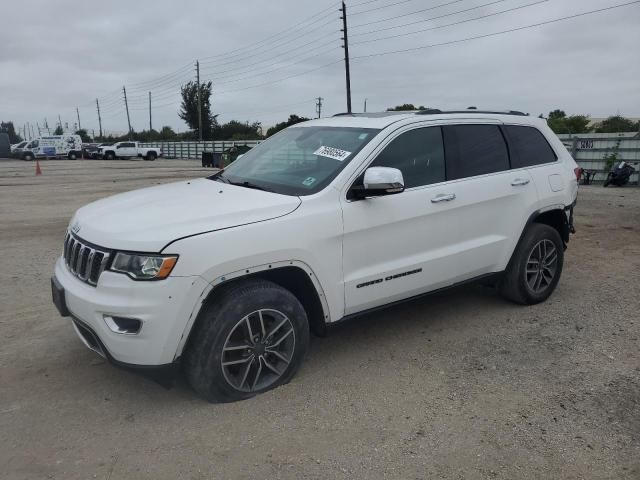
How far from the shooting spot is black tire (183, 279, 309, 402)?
3.00m

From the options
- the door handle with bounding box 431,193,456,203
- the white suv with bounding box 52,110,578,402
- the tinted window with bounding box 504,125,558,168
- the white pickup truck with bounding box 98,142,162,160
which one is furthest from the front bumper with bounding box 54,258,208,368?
the white pickup truck with bounding box 98,142,162,160

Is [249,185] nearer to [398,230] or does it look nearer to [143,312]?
[398,230]

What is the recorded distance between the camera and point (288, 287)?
137 inches

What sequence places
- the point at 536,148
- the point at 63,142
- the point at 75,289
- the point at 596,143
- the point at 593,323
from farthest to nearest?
the point at 63,142, the point at 596,143, the point at 536,148, the point at 593,323, the point at 75,289

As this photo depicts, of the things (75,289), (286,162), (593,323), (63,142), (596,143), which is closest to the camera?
(75,289)

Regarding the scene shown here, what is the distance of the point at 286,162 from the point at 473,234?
5.22 ft

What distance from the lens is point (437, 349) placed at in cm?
402

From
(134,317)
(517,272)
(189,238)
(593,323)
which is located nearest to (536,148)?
(517,272)

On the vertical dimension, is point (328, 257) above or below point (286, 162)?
below

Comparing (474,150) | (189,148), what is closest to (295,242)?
(474,150)

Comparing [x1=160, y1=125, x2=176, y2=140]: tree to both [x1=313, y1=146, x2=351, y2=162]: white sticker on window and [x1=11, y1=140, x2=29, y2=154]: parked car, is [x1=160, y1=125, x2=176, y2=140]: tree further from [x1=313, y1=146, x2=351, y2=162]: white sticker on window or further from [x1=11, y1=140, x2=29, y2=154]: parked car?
[x1=313, y1=146, x2=351, y2=162]: white sticker on window

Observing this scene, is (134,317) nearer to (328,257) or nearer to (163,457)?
(163,457)

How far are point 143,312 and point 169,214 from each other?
618mm

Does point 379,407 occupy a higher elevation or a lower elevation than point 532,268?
lower
